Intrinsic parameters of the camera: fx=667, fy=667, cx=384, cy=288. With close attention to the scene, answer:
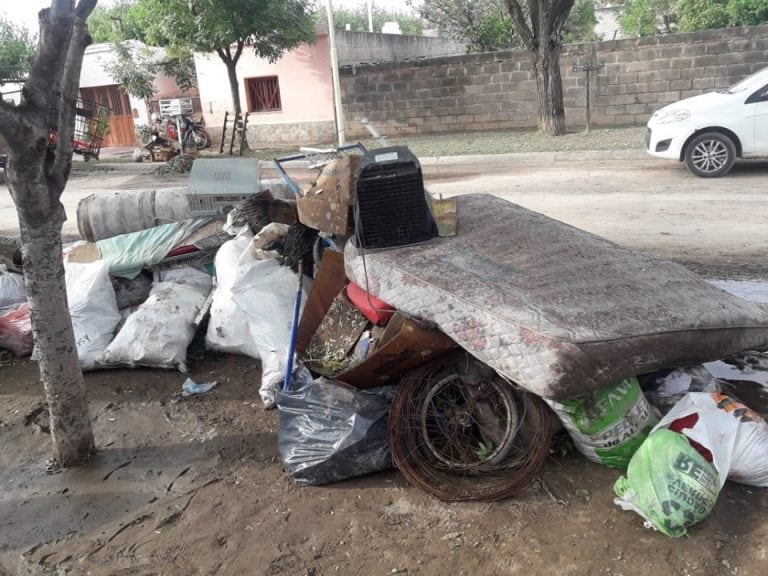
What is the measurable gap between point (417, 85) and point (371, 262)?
1434cm

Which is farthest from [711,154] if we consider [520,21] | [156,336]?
[156,336]

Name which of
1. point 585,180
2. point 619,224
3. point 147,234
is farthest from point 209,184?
point 585,180

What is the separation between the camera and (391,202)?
3.43m

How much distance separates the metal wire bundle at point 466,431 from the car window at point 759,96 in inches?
308

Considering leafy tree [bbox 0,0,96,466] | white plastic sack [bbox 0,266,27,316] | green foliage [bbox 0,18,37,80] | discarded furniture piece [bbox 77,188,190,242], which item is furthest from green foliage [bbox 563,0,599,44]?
leafy tree [bbox 0,0,96,466]

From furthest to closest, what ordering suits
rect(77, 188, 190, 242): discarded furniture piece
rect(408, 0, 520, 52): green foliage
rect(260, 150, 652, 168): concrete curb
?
rect(408, 0, 520, 52): green foliage → rect(260, 150, 652, 168): concrete curb → rect(77, 188, 190, 242): discarded furniture piece

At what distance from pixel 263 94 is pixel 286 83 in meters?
0.98

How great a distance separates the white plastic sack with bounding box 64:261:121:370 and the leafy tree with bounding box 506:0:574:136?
427 inches

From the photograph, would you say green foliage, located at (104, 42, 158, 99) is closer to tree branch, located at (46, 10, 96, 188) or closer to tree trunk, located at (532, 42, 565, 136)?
tree trunk, located at (532, 42, 565, 136)

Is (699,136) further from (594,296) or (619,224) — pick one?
(594,296)

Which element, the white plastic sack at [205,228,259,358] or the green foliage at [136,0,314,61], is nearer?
the white plastic sack at [205,228,259,358]

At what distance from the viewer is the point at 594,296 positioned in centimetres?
296

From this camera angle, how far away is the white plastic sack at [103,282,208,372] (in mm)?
4203

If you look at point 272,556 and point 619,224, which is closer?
point 272,556
